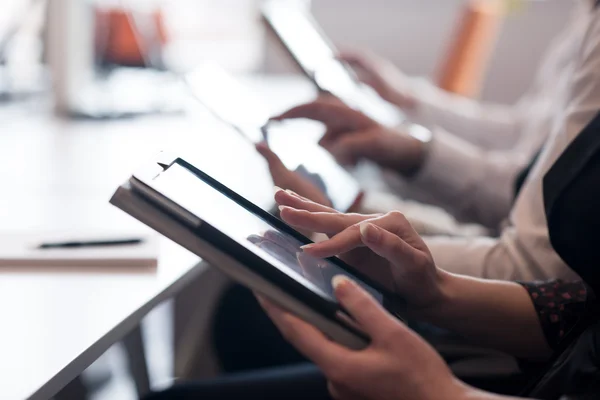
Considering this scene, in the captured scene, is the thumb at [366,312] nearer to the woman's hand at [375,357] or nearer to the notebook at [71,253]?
the woman's hand at [375,357]

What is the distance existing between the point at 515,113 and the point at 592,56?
129 cm

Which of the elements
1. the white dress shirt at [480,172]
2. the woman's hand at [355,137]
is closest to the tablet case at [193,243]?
the woman's hand at [355,137]

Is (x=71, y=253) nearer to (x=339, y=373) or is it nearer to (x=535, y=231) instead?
(x=339, y=373)

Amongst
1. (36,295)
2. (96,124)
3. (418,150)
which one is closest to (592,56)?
(418,150)

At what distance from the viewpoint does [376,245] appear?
514 mm

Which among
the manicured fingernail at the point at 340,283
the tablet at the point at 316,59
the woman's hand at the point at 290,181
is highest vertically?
the tablet at the point at 316,59

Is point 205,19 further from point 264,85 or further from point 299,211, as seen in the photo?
point 299,211

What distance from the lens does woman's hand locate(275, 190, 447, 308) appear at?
0.51 m

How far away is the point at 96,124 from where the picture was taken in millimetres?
1580

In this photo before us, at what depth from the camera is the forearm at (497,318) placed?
2.15ft

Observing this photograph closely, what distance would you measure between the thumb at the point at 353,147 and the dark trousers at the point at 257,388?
1.28ft

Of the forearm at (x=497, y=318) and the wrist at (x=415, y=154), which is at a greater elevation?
the wrist at (x=415, y=154)

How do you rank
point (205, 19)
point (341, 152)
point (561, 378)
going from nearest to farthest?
1. point (561, 378)
2. point (341, 152)
3. point (205, 19)

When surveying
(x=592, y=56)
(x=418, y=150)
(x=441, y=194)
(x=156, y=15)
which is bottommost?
(x=441, y=194)
